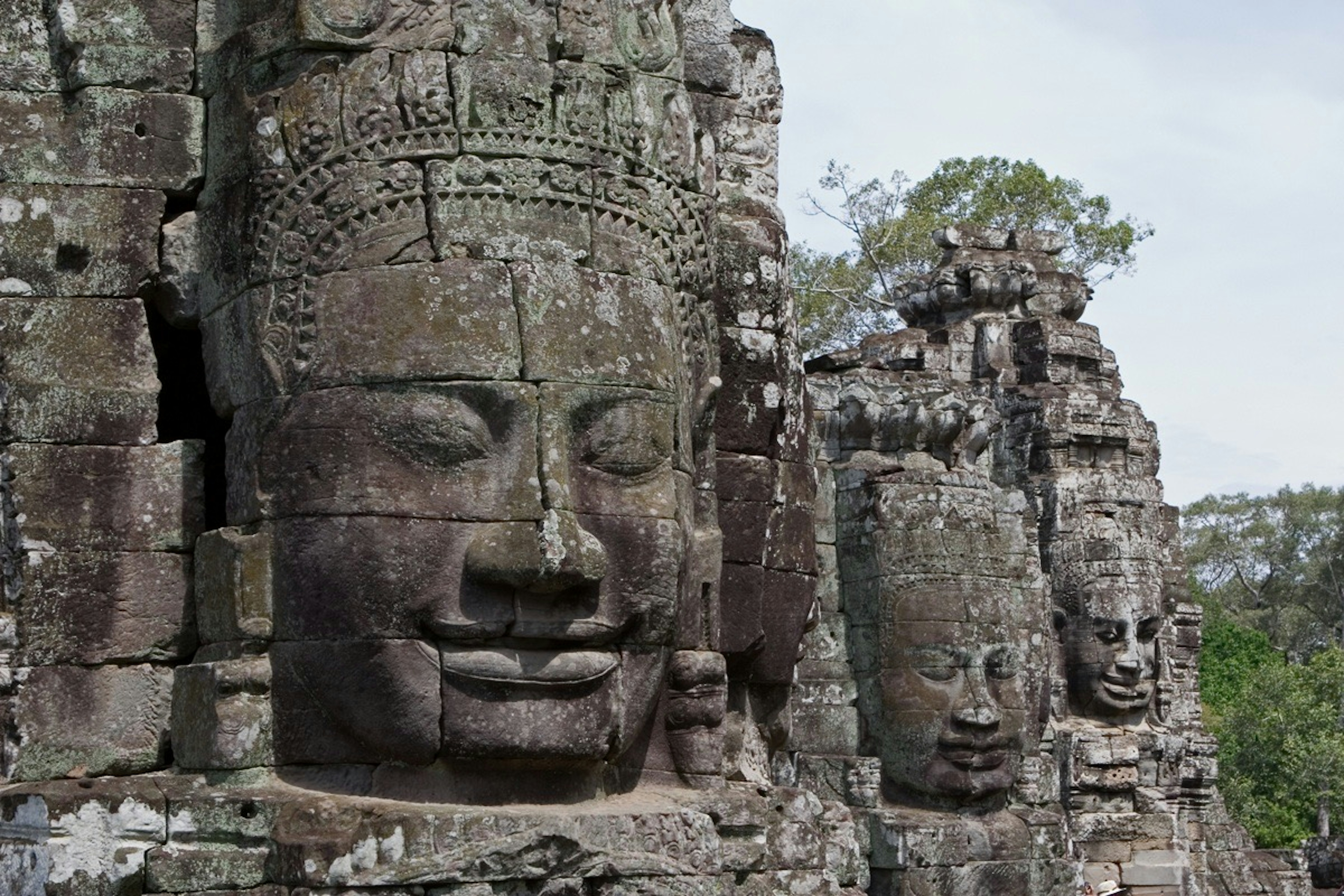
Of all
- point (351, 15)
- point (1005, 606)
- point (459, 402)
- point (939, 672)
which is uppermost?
point (351, 15)

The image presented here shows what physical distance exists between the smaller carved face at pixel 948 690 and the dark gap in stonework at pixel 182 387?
766 centimetres

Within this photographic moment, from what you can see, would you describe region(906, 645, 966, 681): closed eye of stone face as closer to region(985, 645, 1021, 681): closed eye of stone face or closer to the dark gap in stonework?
region(985, 645, 1021, 681): closed eye of stone face

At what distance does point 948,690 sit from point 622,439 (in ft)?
26.1

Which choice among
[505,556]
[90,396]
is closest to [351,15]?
[90,396]

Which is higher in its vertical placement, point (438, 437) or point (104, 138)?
point (104, 138)

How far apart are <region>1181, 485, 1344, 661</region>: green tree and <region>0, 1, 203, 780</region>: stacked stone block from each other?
55.3 meters

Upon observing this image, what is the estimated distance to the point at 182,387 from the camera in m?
8.05

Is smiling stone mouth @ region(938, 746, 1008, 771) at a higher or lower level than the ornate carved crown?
lower

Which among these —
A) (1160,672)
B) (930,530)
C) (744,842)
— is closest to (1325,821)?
(1160,672)

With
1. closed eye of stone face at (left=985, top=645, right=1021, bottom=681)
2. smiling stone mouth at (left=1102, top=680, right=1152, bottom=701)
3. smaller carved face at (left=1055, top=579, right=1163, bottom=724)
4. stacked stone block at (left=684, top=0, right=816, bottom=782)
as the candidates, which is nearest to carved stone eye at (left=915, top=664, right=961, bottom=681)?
closed eye of stone face at (left=985, top=645, right=1021, bottom=681)

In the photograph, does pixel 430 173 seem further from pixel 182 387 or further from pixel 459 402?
pixel 182 387

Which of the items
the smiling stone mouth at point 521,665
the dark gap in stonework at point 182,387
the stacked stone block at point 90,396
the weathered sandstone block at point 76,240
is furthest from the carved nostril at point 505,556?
the weathered sandstone block at point 76,240

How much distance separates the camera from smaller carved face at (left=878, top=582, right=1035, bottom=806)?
48.9 ft

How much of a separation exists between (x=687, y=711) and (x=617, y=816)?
2.47 feet
